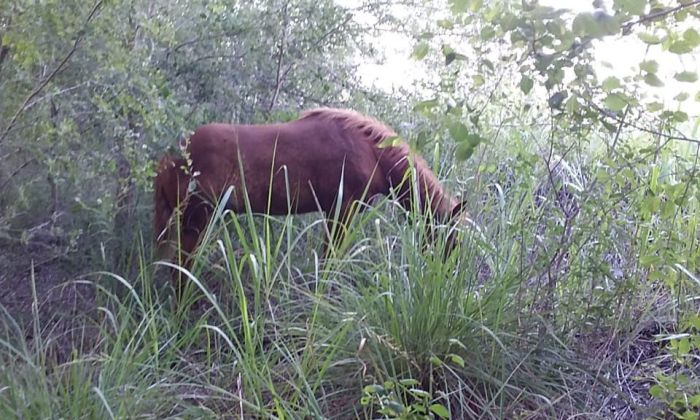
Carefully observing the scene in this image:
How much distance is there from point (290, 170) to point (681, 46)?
3.07m

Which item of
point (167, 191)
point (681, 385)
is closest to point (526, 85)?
point (681, 385)

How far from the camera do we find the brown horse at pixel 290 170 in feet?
16.6

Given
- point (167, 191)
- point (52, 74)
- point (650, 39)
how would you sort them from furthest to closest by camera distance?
point (167, 191), point (52, 74), point (650, 39)

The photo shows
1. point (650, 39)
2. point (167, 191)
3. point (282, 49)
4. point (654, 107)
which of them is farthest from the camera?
point (282, 49)

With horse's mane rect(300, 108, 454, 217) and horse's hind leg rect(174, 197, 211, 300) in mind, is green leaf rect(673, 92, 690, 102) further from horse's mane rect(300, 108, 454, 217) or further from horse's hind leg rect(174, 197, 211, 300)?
horse's hind leg rect(174, 197, 211, 300)

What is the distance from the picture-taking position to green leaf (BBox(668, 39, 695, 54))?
2.49 meters

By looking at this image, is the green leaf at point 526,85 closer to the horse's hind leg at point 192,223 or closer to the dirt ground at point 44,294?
the dirt ground at point 44,294

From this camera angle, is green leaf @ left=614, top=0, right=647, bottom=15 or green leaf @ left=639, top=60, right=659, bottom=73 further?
green leaf @ left=639, top=60, right=659, bottom=73

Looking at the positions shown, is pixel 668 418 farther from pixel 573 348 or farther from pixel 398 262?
pixel 398 262

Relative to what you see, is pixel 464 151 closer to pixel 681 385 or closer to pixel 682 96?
pixel 682 96

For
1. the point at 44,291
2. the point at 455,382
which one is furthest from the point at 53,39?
the point at 455,382

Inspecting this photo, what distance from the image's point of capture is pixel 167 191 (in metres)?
5.13

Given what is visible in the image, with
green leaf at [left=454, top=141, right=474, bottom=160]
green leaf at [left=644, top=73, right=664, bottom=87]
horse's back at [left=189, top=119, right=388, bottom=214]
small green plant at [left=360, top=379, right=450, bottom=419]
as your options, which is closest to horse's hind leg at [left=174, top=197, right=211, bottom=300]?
horse's back at [left=189, top=119, right=388, bottom=214]

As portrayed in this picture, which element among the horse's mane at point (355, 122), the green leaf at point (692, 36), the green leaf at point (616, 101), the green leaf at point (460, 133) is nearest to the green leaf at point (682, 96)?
the green leaf at point (616, 101)
